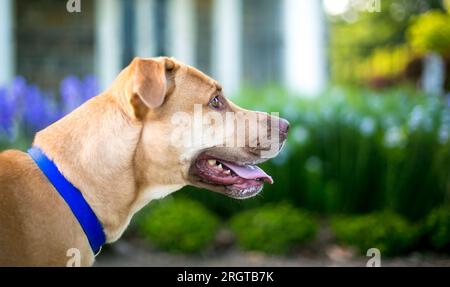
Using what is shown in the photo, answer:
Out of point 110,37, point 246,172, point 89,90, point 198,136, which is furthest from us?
point 110,37

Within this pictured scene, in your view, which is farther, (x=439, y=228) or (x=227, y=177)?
(x=439, y=228)

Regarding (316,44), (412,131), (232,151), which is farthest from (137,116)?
(316,44)

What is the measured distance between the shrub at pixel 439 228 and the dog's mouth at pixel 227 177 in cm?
327

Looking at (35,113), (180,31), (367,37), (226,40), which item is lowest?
(367,37)

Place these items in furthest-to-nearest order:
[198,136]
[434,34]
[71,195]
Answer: [434,34] → [198,136] → [71,195]

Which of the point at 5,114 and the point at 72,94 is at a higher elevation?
the point at 72,94

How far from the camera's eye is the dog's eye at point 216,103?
345 cm

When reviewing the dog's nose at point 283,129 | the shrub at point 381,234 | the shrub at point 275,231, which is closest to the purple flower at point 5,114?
the shrub at point 275,231

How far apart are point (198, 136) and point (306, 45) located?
835 centimetres

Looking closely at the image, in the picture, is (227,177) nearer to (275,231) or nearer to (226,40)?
(275,231)

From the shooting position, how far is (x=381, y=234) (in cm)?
606

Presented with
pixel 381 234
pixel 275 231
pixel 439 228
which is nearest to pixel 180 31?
pixel 275 231

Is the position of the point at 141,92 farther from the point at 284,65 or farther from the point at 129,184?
the point at 284,65

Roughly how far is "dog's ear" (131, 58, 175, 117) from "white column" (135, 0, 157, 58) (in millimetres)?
8179
